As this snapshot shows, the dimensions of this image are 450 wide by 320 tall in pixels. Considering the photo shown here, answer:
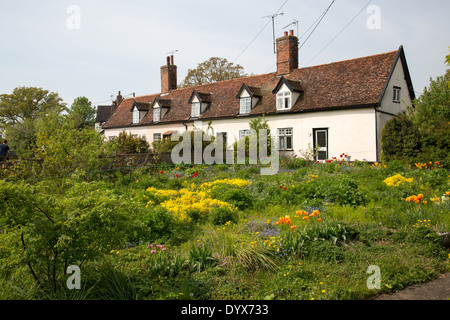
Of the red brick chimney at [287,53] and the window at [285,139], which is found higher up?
the red brick chimney at [287,53]

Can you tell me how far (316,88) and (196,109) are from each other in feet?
32.7

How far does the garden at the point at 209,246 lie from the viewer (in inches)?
162

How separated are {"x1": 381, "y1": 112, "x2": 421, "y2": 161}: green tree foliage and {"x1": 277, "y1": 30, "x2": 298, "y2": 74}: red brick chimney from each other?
1044cm

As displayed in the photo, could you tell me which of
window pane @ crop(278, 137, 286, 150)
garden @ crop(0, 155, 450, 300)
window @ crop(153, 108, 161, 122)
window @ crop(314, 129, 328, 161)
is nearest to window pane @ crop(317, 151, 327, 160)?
window @ crop(314, 129, 328, 161)

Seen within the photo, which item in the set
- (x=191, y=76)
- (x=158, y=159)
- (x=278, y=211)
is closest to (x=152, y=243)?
(x=278, y=211)

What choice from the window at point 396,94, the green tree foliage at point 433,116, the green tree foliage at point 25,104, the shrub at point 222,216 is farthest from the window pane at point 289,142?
the green tree foliage at point 25,104

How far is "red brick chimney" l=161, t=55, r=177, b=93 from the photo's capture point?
A: 3444cm

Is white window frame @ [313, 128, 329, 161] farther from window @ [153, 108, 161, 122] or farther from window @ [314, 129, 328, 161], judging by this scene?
window @ [153, 108, 161, 122]

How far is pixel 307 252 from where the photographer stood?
18.4 ft

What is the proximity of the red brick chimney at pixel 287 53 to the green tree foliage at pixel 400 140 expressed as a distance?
34.3 ft

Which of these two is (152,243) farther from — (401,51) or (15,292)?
(401,51)

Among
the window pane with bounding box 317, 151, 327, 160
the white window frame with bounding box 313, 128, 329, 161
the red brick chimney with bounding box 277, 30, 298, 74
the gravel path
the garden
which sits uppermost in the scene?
the red brick chimney with bounding box 277, 30, 298, 74

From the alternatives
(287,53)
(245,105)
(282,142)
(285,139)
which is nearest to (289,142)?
(285,139)

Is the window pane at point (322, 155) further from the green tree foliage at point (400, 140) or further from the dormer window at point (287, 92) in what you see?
the green tree foliage at point (400, 140)
